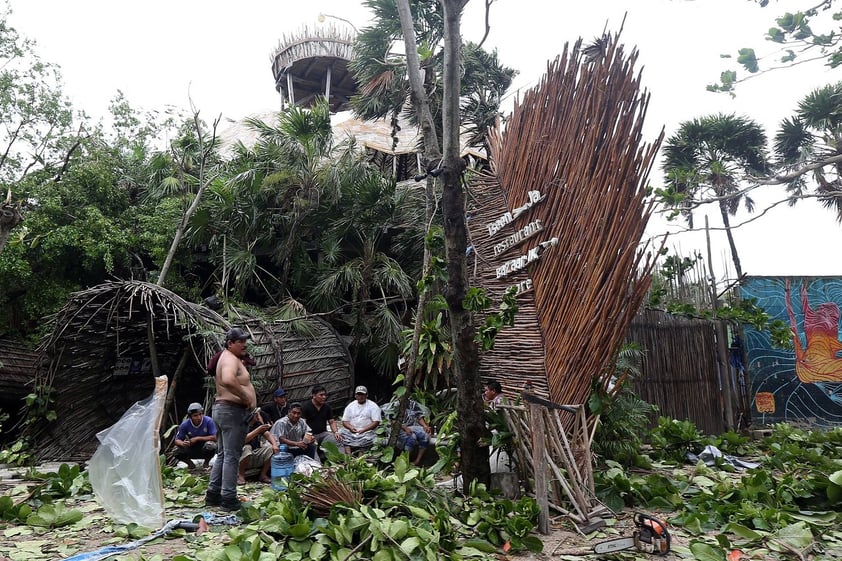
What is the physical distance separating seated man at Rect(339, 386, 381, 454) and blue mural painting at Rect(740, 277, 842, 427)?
6.26m

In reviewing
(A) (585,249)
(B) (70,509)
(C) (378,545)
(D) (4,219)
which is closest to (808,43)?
(A) (585,249)

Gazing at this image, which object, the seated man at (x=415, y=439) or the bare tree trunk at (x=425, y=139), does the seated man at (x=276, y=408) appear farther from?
the bare tree trunk at (x=425, y=139)

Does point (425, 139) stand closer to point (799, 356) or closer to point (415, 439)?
point (415, 439)

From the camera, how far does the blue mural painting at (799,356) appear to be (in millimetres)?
9953

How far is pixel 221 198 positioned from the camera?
10.5 m

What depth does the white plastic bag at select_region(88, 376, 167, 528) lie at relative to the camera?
158 inches

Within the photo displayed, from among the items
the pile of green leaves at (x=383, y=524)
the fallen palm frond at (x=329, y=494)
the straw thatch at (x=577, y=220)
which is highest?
the straw thatch at (x=577, y=220)

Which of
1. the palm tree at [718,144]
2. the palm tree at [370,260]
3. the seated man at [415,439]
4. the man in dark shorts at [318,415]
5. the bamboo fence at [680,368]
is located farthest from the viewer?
the palm tree at [718,144]

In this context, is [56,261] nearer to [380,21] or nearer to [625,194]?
[380,21]

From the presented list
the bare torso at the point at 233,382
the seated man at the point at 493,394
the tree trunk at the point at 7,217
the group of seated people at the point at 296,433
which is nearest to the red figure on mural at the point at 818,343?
the group of seated people at the point at 296,433

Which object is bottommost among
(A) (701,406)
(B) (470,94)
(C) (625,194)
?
(A) (701,406)

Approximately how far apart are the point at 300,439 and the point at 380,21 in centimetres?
677

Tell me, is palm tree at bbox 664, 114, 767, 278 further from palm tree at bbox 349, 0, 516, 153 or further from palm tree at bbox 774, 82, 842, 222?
palm tree at bbox 349, 0, 516, 153

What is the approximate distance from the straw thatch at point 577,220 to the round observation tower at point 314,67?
13.8 meters
